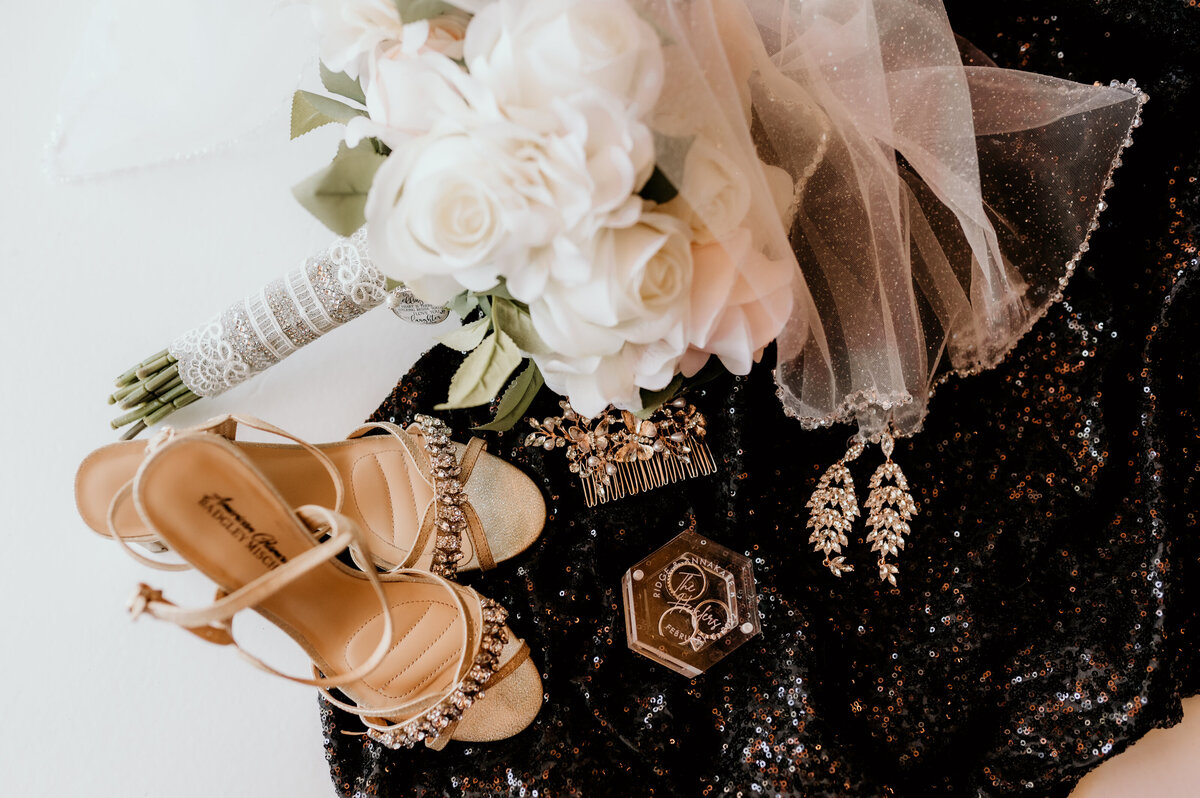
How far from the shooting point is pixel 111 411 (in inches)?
41.4

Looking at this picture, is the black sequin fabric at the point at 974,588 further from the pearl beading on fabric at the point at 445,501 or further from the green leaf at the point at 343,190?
the green leaf at the point at 343,190

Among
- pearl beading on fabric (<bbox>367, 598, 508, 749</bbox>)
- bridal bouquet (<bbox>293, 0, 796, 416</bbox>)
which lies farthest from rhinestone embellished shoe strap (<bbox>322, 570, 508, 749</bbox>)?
bridal bouquet (<bbox>293, 0, 796, 416</bbox>)

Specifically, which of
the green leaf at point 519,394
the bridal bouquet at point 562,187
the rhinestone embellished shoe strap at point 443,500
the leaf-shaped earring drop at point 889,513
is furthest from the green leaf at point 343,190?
the leaf-shaped earring drop at point 889,513

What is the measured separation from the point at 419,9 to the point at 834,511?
71cm

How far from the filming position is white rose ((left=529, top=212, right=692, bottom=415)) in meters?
0.52

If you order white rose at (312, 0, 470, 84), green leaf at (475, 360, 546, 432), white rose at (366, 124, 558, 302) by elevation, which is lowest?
green leaf at (475, 360, 546, 432)

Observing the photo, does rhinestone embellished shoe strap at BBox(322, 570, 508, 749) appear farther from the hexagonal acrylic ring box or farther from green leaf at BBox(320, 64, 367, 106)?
green leaf at BBox(320, 64, 367, 106)

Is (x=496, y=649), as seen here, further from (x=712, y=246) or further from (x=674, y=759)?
(x=712, y=246)

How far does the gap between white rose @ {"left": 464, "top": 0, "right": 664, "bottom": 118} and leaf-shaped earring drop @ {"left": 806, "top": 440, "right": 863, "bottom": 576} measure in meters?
0.58

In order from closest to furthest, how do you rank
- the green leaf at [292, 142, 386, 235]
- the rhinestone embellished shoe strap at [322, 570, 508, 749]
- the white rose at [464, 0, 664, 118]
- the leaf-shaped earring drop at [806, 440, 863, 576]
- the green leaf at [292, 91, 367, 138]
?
the white rose at [464, 0, 664, 118] < the green leaf at [292, 142, 386, 235] < the green leaf at [292, 91, 367, 138] < the rhinestone embellished shoe strap at [322, 570, 508, 749] < the leaf-shaped earring drop at [806, 440, 863, 576]

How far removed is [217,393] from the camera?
1009 mm

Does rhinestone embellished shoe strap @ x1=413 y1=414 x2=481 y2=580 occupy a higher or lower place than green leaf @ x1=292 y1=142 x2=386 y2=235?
lower

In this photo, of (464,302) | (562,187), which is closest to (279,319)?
(464,302)

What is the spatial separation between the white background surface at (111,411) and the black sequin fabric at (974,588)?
0.18 metres
